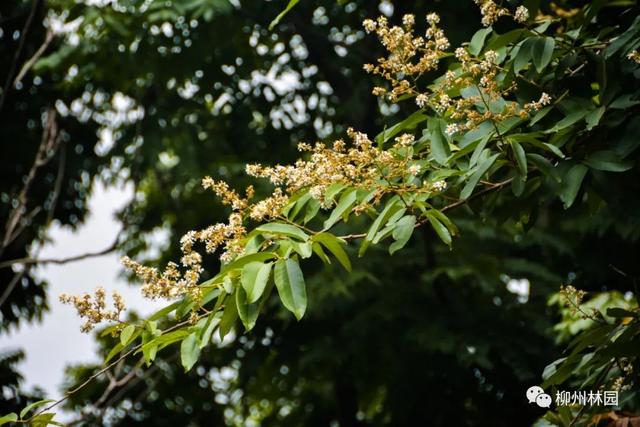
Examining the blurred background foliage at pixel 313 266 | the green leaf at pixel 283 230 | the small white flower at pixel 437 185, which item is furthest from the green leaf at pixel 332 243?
the blurred background foliage at pixel 313 266

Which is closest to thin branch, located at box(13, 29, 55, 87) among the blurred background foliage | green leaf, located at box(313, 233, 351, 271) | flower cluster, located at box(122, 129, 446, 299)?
the blurred background foliage

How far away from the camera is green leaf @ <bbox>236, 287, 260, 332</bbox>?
68.5 inches

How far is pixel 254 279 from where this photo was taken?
1.74m

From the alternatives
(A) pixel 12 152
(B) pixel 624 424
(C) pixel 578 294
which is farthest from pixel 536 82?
(A) pixel 12 152

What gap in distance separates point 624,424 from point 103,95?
5.84 meters

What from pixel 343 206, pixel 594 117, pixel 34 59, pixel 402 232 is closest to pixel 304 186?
pixel 343 206

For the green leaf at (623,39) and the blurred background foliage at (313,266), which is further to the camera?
the blurred background foliage at (313,266)

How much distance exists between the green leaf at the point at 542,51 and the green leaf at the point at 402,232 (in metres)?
0.49

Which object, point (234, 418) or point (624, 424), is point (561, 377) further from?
point (234, 418)

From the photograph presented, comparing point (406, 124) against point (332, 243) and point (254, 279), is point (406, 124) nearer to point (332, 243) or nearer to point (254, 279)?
point (332, 243)

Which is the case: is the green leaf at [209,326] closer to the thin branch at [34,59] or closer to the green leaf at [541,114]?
the green leaf at [541,114]

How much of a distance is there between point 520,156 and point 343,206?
419mm

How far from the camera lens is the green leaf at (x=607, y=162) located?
1.97m

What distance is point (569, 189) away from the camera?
1.95 meters
